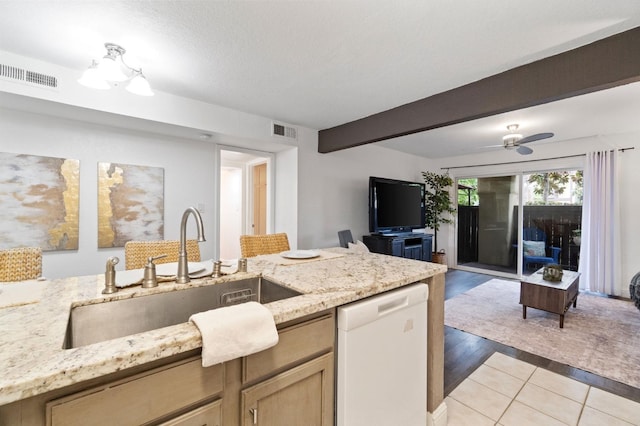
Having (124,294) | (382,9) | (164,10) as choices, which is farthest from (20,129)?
(382,9)

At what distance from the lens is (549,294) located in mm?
2975

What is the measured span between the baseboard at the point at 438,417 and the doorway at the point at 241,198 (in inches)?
138

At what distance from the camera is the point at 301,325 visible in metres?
1.03

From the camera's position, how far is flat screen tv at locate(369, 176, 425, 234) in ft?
14.6

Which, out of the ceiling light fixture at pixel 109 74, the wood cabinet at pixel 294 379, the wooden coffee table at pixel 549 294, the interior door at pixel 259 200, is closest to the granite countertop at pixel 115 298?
the wood cabinet at pixel 294 379

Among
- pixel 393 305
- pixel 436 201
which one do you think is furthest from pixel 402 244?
pixel 393 305

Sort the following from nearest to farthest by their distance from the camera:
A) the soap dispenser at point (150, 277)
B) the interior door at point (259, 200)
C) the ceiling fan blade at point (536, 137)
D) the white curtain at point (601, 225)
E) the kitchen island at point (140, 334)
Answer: the kitchen island at point (140, 334) < the soap dispenser at point (150, 277) < the ceiling fan blade at point (536, 137) < the white curtain at point (601, 225) < the interior door at point (259, 200)

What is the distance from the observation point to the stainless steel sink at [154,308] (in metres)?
1.07

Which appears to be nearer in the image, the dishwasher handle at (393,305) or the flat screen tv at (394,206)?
the dishwasher handle at (393,305)

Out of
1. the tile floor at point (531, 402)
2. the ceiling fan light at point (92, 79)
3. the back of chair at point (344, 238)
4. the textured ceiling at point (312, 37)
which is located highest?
the textured ceiling at point (312, 37)

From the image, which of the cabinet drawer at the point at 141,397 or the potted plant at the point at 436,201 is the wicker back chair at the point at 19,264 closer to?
the cabinet drawer at the point at 141,397

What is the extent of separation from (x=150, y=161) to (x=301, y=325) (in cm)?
295

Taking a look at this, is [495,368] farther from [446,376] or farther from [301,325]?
[301,325]

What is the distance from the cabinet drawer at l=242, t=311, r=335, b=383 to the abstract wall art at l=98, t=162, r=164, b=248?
9.04ft
